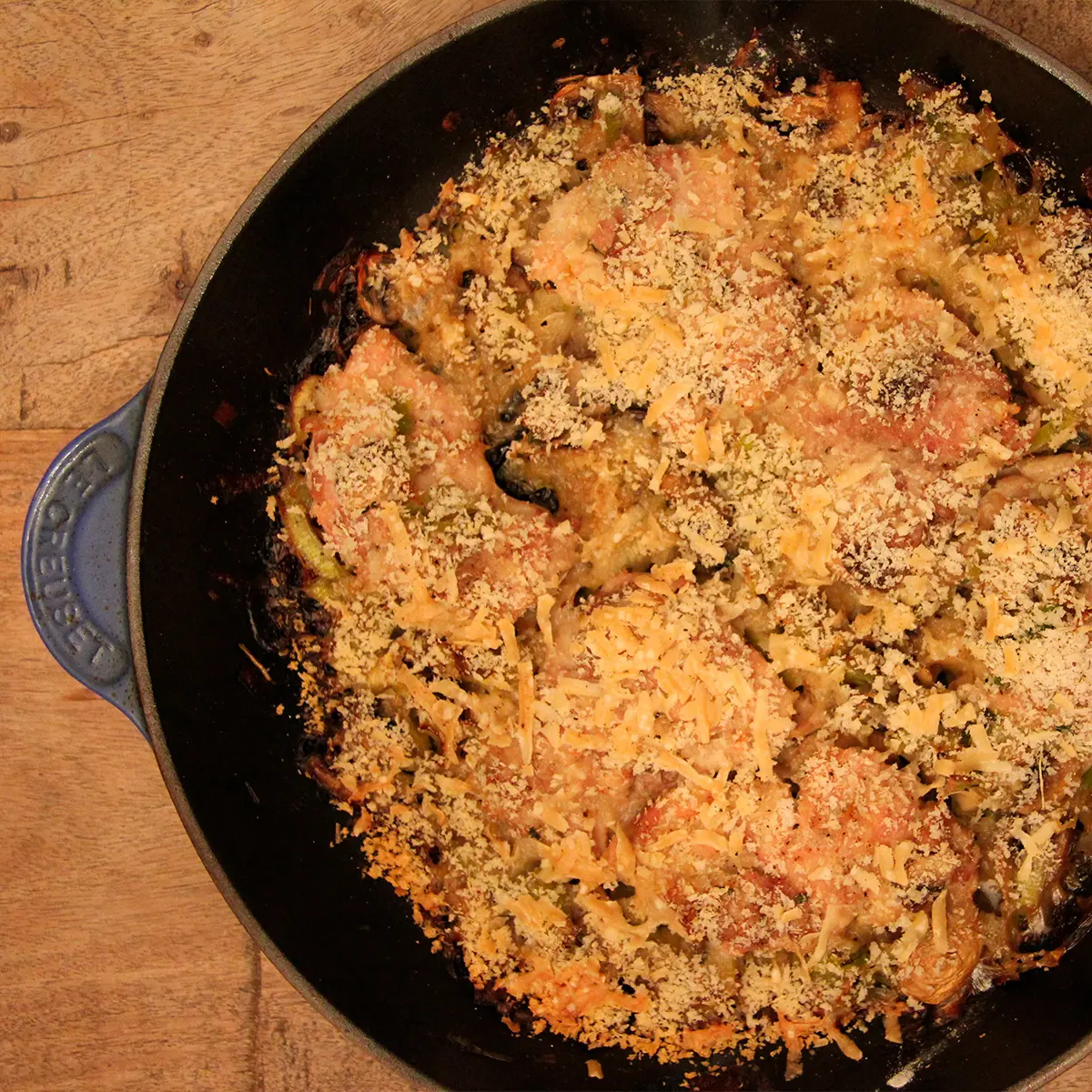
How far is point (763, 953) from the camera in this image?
1.75m

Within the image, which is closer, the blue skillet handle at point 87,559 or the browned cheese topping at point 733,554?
the browned cheese topping at point 733,554

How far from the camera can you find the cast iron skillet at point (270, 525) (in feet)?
5.58

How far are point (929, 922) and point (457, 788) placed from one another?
0.90 metres

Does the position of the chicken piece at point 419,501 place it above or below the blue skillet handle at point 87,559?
above

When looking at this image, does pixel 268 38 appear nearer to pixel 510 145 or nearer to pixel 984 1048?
pixel 510 145

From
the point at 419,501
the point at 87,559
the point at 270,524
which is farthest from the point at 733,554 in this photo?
the point at 87,559

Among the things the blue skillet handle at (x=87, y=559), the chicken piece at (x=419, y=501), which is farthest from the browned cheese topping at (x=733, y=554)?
the blue skillet handle at (x=87, y=559)

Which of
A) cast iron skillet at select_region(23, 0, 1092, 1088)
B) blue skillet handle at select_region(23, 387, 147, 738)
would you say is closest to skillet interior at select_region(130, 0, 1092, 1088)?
cast iron skillet at select_region(23, 0, 1092, 1088)

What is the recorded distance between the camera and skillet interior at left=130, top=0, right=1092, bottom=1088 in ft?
5.60

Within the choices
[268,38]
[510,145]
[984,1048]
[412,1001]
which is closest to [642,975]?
[412,1001]

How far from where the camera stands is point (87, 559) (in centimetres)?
183

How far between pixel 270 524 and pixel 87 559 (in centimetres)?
37

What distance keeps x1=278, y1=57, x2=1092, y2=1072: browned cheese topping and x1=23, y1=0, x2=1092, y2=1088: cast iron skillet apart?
105 millimetres

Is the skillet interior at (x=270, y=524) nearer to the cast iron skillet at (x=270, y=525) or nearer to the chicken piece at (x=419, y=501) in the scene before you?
the cast iron skillet at (x=270, y=525)
